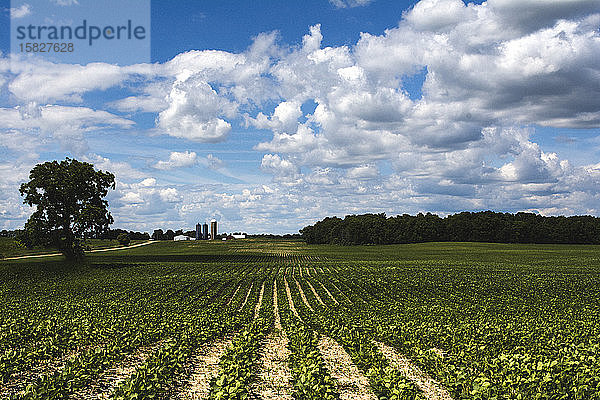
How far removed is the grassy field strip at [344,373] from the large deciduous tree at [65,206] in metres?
47.0

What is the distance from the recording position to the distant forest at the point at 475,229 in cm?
13762

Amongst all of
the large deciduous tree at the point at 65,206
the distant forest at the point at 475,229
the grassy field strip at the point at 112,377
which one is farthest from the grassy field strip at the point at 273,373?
the distant forest at the point at 475,229

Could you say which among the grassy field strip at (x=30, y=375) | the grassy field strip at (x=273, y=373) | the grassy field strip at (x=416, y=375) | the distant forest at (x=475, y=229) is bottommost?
the grassy field strip at (x=416, y=375)

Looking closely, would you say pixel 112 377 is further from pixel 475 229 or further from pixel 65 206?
pixel 475 229

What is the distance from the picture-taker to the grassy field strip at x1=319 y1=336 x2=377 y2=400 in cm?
1307

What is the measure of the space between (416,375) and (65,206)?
5413 cm

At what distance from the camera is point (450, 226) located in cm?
15125

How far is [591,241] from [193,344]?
149626mm

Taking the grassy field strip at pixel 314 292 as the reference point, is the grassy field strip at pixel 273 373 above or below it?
above

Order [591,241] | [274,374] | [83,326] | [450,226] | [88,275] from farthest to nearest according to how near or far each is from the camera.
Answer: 1. [450,226]
2. [591,241]
3. [88,275]
4. [83,326]
5. [274,374]

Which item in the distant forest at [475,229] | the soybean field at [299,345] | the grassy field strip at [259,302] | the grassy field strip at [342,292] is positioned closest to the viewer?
the soybean field at [299,345]

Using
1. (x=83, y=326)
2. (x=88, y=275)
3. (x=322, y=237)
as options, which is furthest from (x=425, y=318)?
(x=322, y=237)

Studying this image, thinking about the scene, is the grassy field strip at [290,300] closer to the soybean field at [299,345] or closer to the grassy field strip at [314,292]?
the soybean field at [299,345]

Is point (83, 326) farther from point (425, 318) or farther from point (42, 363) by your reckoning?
point (425, 318)
